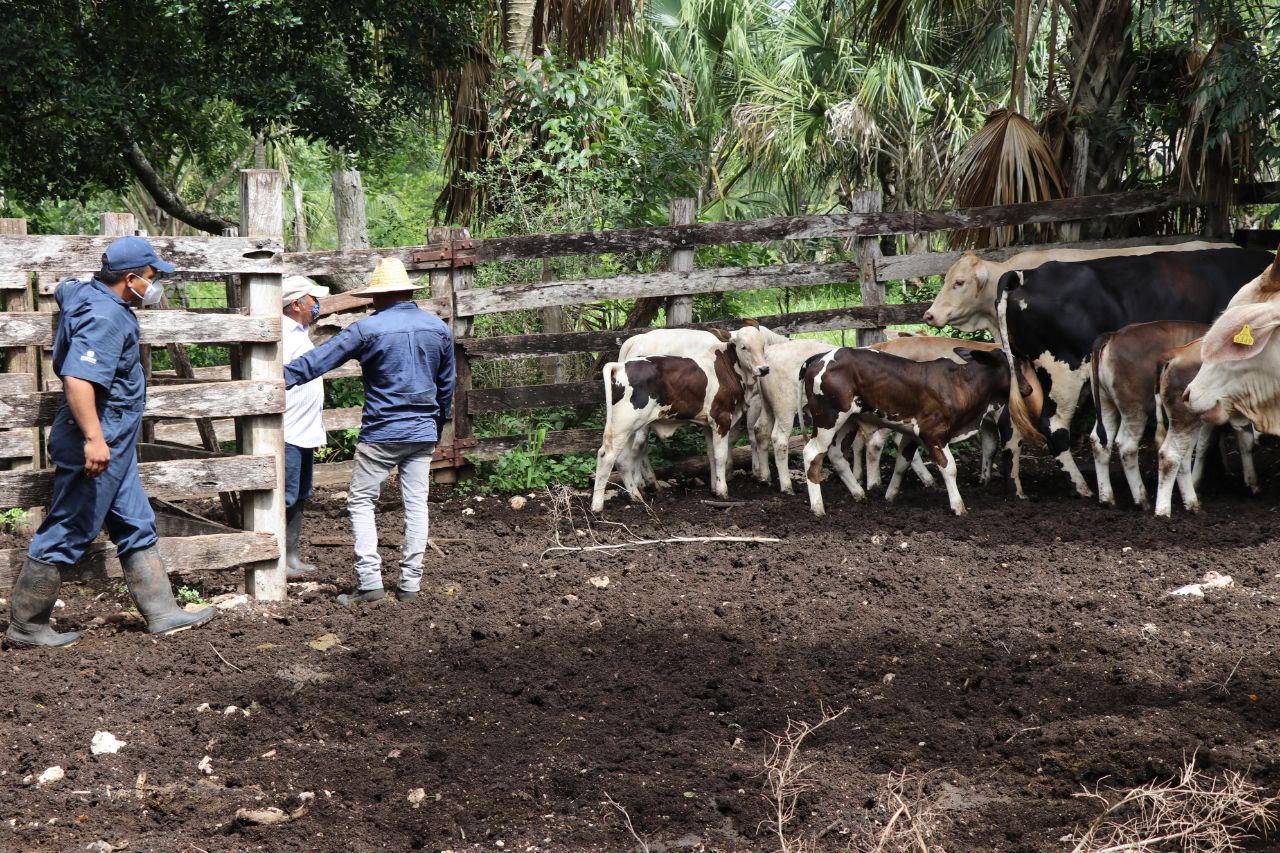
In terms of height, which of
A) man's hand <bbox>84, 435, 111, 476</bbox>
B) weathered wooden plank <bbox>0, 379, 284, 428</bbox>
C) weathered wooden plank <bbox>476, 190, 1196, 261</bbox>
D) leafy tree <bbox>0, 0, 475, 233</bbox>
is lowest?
man's hand <bbox>84, 435, 111, 476</bbox>

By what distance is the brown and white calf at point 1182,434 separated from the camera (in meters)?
8.05

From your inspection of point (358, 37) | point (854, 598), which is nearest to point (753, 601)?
point (854, 598)

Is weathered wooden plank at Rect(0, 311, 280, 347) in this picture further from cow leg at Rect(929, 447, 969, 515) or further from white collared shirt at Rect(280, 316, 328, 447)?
cow leg at Rect(929, 447, 969, 515)

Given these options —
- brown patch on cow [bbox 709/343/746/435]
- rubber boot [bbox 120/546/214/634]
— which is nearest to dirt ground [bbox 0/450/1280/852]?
rubber boot [bbox 120/546/214/634]

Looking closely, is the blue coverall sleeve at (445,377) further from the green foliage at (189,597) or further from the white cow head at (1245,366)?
the white cow head at (1245,366)

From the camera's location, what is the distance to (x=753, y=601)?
6.80m

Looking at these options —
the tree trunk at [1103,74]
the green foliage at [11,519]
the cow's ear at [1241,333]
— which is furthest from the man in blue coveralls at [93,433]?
the tree trunk at [1103,74]

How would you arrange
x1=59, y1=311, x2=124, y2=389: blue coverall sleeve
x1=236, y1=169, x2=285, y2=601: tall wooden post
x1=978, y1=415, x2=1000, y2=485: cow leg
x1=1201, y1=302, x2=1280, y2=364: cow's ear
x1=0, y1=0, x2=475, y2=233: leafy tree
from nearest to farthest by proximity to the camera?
x1=59, y1=311, x2=124, y2=389: blue coverall sleeve → x1=1201, y1=302, x2=1280, y2=364: cow's ear → x1=236, y1=169, x2=285, y2=601: tall wooden post → x1=978, y1=415, x2=1000, y2=485: cow leg → x1=0, y1=0, x2=475, y2=233: leafy tree

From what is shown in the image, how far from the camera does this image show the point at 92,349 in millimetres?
5727

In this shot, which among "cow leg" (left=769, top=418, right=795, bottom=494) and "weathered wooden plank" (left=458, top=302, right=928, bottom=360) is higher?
"weathered wooden plank" (left=458, top=302, right=928, bottom=360)

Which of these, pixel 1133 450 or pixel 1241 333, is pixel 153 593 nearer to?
pixel 1241 333

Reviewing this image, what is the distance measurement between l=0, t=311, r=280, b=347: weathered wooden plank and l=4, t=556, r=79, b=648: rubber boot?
1143mm

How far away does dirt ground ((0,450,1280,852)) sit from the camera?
425 cm

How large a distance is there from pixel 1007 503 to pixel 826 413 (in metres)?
1.48
